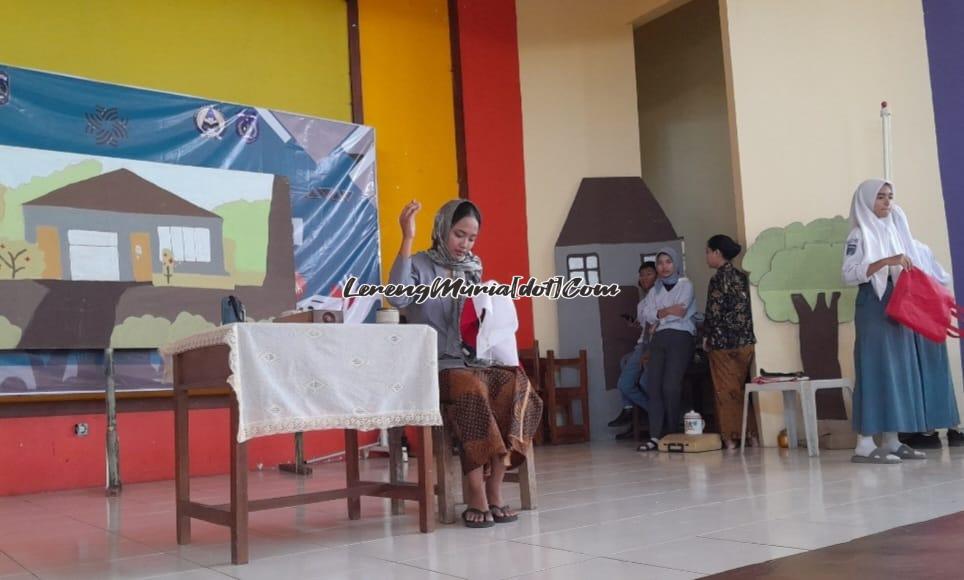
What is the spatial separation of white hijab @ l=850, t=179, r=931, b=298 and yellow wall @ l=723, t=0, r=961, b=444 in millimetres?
1003

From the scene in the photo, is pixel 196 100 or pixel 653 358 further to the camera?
pixel 653 358

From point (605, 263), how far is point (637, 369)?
2.99 feet

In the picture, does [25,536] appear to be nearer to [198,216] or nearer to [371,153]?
[198,216]

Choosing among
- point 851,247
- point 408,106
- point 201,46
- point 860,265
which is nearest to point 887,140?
point 851,247

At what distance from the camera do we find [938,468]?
403 centimetres

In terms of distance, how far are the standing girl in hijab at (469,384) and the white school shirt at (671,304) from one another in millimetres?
2939

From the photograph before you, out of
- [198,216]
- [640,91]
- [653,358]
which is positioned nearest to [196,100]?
[198,216]

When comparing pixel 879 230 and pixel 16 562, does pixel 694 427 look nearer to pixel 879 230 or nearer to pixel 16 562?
pixel 879 230

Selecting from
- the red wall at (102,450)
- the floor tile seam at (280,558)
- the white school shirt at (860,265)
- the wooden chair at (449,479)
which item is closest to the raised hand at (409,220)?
the wooden chair at (449,479)

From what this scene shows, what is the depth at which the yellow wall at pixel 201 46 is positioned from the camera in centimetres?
500

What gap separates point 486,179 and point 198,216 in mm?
2315

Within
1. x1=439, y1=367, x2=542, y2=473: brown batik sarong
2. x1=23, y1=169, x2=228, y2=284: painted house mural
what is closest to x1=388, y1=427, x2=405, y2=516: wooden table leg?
x1=439, y1=367, x2=542, y2=473: brown batik sarong

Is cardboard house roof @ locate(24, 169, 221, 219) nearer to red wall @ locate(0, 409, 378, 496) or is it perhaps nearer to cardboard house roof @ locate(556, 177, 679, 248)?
red wall @ locate(0, 409, 378, 496)

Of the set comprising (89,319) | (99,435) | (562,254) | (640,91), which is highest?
(640,91)
